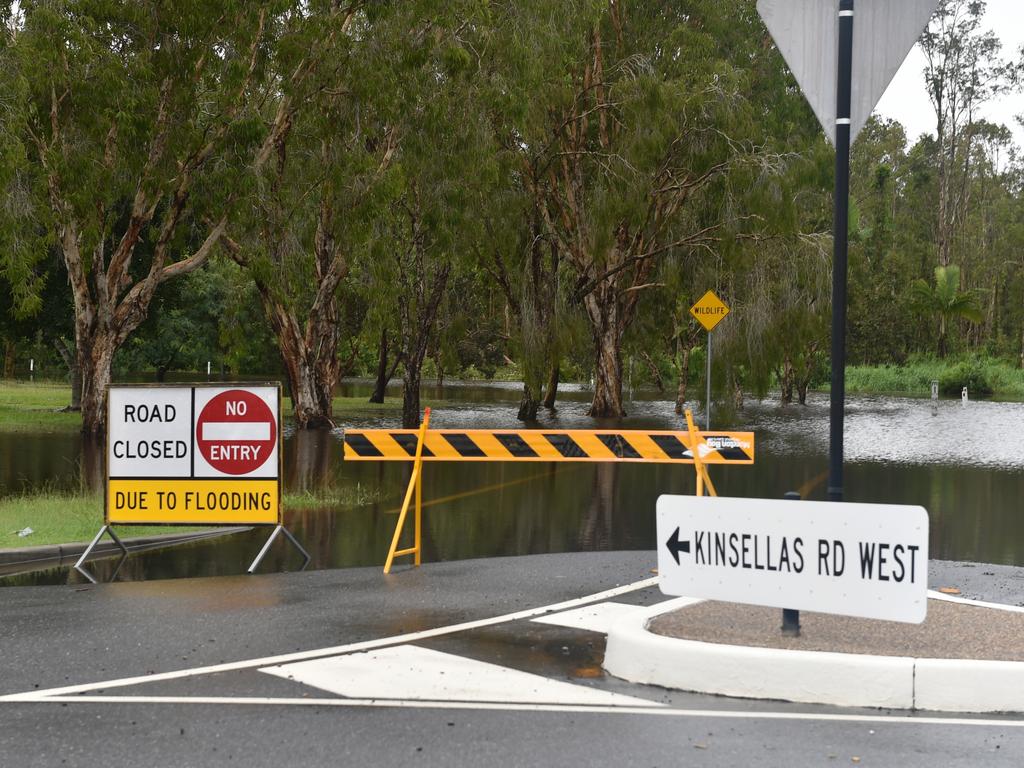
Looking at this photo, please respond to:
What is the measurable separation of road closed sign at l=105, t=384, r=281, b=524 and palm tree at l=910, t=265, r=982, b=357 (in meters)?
61.7

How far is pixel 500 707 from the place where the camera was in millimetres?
6461

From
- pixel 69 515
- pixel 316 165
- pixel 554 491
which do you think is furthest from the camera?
pixel 316 165

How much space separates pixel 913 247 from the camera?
82.4 metres

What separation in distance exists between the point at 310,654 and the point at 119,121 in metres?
18.9

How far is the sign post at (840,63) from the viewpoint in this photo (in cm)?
748

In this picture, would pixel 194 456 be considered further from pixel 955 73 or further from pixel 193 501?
pixel 955 73

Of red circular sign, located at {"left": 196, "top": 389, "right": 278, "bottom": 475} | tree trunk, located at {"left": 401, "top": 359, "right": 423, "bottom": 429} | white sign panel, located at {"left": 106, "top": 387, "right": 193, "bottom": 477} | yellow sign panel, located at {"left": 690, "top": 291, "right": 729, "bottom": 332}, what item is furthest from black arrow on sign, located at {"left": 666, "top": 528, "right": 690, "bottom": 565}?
tree trunk, located at {"left": 401, "top": 359, "right": 423, "bottom": 429}

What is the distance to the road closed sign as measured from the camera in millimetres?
11617

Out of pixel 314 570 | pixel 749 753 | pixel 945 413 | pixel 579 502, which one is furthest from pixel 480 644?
pixel 945 413

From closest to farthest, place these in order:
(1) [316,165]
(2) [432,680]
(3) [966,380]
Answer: (2) [432,680]
(1) [316,165]
(3) [966,380]

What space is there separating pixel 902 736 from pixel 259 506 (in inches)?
275

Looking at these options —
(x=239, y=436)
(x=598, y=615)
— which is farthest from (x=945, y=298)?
(x=598, y=615)

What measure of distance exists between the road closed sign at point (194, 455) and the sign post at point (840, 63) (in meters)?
5.72

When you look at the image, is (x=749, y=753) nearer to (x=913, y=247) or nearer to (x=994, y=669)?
(x=994, y=669)
